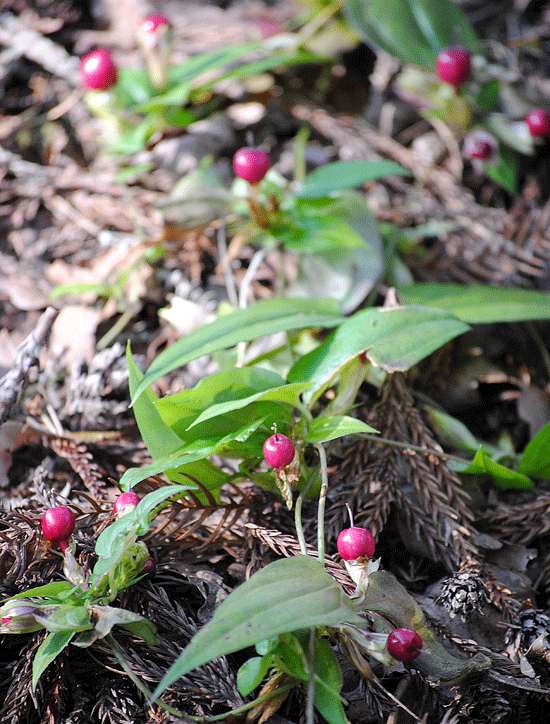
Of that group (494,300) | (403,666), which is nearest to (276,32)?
(494,300)

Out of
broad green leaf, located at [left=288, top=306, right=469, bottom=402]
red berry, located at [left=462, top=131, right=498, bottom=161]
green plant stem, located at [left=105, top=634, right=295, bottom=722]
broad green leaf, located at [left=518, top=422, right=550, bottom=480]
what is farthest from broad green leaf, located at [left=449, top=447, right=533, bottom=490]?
red berry, located at [left=462, top=131, right=498, bottom=161]

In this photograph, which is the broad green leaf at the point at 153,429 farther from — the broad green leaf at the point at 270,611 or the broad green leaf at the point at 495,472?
the broad green leaf at the point at 495,472

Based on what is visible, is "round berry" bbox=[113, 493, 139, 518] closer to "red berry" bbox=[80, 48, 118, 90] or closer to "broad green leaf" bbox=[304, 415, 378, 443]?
"broad green leaf" bbox=[304, 415, 378, 443]

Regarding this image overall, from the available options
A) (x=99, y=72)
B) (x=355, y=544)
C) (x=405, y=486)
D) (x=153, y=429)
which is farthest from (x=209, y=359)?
(x=99, y=72)

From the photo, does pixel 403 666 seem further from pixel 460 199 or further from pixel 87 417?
pixel 460 199

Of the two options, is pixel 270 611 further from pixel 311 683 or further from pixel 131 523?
pixel 131 523
